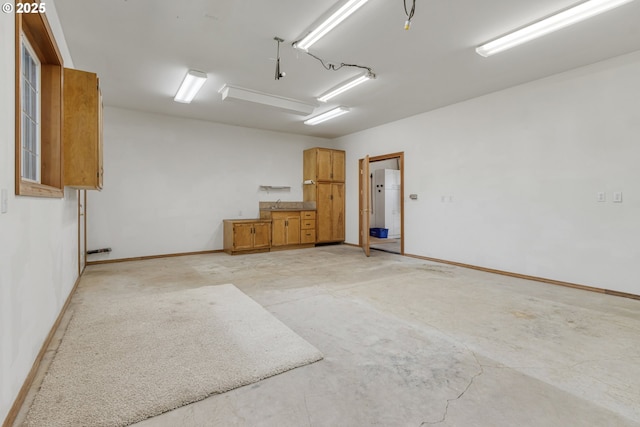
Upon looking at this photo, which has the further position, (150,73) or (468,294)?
(150,73)

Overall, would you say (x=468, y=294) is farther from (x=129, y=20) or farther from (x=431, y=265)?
(x=129, y=20)

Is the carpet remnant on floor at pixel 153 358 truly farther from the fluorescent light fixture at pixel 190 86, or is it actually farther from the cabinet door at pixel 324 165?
the cabinet door at pixel 324 165

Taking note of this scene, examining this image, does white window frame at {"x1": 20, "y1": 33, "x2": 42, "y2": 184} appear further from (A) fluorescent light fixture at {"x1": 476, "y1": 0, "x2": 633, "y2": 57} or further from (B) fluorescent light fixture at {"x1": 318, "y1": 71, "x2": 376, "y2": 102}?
(A) fluorescent light fixture at {"x1": 476, "y1": 0, "x2": 633, "y2": 57}

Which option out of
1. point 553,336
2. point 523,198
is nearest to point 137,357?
point 553,336

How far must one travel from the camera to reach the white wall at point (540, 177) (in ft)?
11.8

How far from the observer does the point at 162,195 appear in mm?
5953

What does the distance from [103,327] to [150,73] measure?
324cm

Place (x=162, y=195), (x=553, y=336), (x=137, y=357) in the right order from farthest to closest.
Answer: (x=162, y=195)
(x=553, y=336)
(x=137, y=357)

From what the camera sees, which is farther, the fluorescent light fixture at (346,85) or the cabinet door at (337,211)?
the cabinet door at (337,211)

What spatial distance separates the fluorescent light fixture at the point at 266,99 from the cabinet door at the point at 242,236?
2.52 m

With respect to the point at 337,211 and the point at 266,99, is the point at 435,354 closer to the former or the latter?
the point at 266,99

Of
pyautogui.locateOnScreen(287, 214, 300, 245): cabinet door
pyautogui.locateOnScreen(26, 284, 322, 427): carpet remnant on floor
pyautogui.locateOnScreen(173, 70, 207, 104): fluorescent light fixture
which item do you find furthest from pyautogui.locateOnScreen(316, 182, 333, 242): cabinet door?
pyautogui.locateOnScreen(26, 284, 322, 427): carpet remnant on floor

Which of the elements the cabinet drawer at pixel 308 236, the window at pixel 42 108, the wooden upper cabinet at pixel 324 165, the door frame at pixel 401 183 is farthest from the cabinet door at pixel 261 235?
the window at pixel 42 108

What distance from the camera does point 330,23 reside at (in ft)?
9.21
